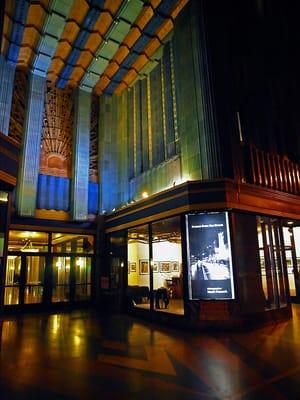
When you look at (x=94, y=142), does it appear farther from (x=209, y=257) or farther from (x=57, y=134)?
(x=209, y=257)

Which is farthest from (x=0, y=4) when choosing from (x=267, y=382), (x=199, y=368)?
(x=267, y=382)

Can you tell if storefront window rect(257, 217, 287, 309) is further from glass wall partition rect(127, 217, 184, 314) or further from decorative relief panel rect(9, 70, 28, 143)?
decorative relief panel rect(9, 70, 28, 143)

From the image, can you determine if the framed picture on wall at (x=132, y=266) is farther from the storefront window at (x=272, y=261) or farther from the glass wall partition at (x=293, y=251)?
the glass wall partition at (x=293, y=251)

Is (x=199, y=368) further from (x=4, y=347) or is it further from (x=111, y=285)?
(x=111, y=285)

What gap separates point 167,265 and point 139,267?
1019 millimetres

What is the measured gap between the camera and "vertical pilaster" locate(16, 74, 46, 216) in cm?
1109

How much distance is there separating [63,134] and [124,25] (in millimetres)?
4955

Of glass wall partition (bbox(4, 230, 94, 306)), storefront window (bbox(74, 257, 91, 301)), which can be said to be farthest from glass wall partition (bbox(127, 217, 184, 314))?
glass wall partition (bbox(4, 230, 94, 306))

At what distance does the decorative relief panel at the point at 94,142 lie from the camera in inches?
513

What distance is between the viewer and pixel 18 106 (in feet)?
38.7

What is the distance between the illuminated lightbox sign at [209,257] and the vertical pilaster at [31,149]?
6.46m

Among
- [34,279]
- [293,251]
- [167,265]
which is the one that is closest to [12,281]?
[34,279]

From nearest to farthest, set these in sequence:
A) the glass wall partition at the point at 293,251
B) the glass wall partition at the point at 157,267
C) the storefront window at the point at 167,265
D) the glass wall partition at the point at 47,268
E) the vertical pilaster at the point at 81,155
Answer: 1. the storefront window at the point at 167,265
2. the glass wall partition at the point at 157,267
3. the glass wall partition at the point at 47,268
4. the glass wall partition at the point at 293,251
5. the vertical pilaster at the point at 81,155

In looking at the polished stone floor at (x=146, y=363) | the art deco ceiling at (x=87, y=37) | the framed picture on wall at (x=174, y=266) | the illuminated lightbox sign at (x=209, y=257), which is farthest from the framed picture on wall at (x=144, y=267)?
the art deco ceiling at (x=87, y=37)
